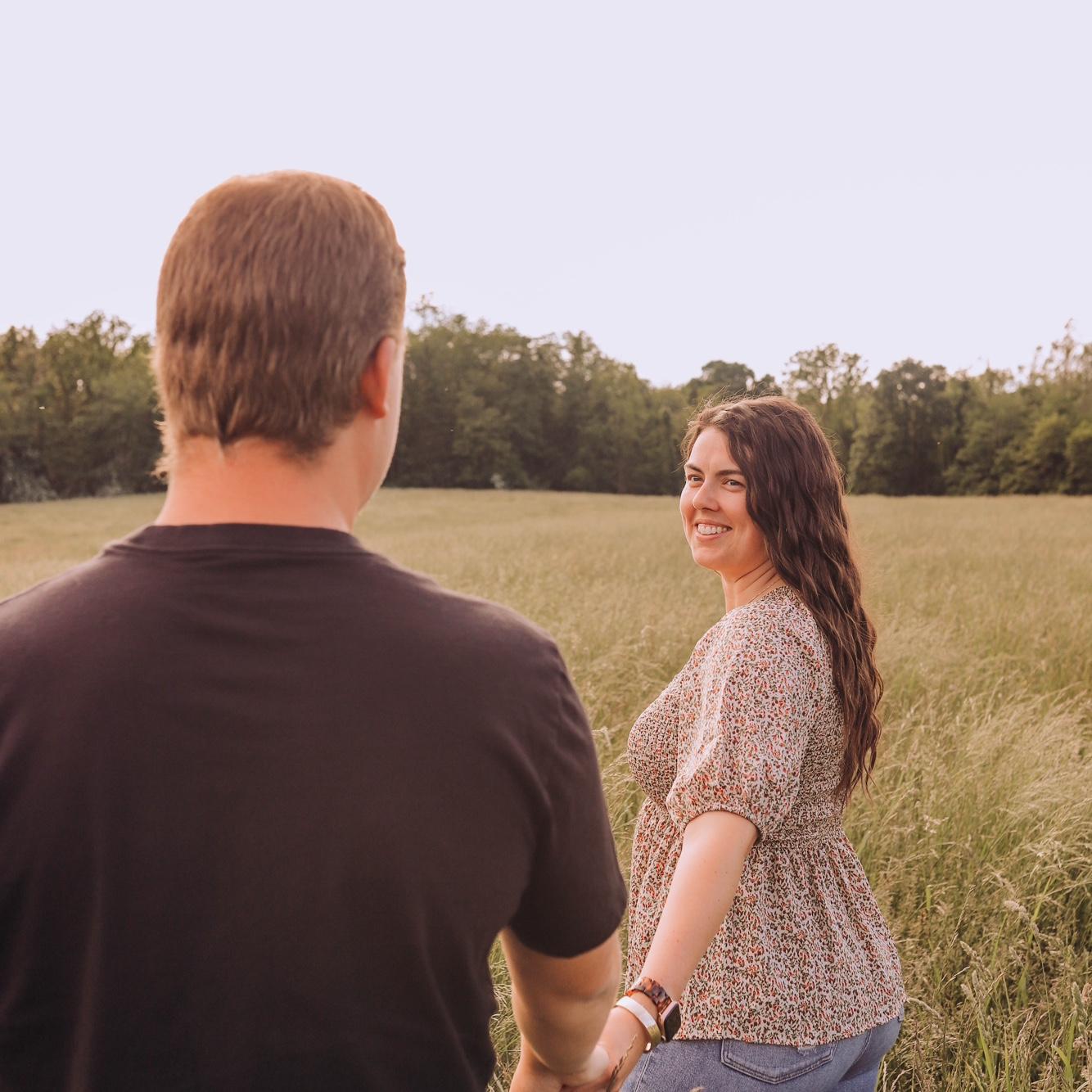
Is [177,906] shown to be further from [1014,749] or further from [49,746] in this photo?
[1014,749]

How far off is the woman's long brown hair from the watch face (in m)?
0.59

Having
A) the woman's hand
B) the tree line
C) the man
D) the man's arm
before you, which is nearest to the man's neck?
the man

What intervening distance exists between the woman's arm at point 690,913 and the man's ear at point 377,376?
96 cm

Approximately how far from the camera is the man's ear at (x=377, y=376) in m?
1.01

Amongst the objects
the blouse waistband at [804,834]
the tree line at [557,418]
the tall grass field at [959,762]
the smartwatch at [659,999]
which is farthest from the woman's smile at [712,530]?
the tree line at [557,418]

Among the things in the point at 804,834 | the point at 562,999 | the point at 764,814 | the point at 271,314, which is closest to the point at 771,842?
the point at 804,834

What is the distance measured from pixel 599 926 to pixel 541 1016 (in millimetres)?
203

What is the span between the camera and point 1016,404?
55.0 metres

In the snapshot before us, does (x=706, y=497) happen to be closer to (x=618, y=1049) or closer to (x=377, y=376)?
(x=618, y=1049)

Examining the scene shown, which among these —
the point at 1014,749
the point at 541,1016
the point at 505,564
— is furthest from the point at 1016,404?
the point at 541,1016

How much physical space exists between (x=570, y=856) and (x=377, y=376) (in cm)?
55

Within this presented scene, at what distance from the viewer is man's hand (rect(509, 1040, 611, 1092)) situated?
1.35 metres

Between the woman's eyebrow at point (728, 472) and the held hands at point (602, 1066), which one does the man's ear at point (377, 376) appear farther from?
the woman's eyebrow at point (728, 472)

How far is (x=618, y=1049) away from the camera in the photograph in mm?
1475
